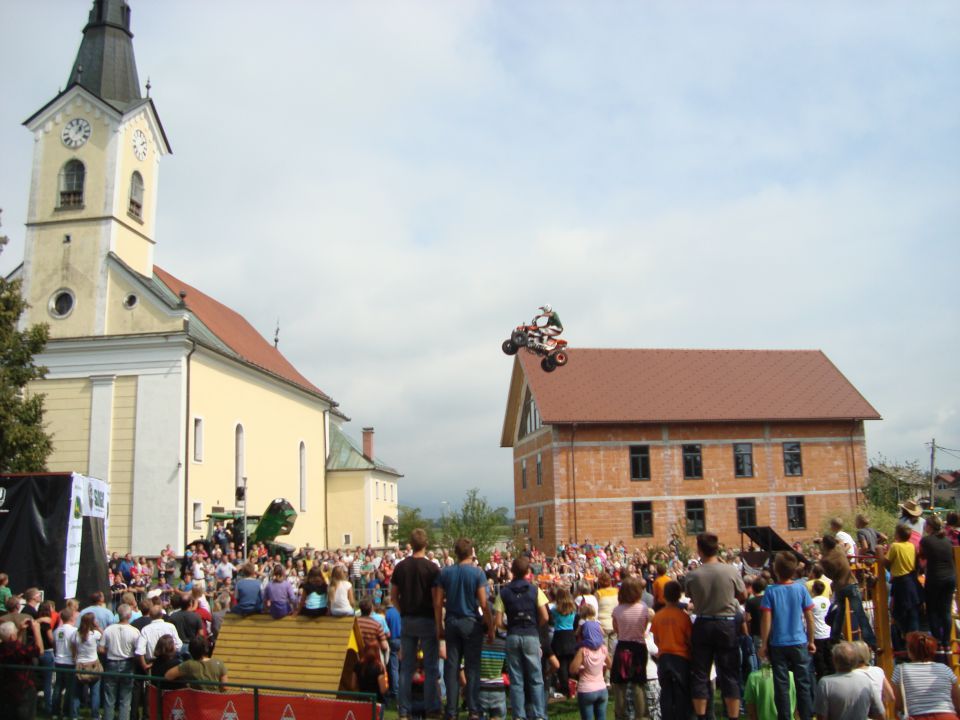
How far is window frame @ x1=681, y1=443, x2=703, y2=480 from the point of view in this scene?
1433 inches

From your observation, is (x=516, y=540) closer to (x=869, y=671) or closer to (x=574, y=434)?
(x=574, y=434)

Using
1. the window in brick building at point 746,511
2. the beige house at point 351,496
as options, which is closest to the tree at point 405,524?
the beige house at point 351,496

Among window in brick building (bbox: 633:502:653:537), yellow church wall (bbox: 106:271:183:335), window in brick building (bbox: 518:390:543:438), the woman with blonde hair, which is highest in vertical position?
yellow church wall (bbox: 106:271:183:335)

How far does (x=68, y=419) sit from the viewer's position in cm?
2958

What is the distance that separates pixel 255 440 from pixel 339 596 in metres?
26.6

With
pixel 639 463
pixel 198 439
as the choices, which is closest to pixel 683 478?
pixel 639 463

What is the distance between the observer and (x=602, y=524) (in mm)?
35500

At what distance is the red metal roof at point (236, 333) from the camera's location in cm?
3672

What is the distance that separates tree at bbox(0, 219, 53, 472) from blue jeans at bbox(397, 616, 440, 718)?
57.1 feet

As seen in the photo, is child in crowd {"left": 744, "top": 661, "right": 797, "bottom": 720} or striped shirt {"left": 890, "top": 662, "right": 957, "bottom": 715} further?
child in crowd {"left": 744, "top": 661, "right": 797, "bottom": 720}

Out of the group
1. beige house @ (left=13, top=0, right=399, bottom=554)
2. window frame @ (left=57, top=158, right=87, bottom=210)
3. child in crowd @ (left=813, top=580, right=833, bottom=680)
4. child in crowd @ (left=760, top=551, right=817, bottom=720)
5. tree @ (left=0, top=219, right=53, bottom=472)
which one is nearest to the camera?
child in crowd @ (left=760, top=551, right=817, bottom=720)

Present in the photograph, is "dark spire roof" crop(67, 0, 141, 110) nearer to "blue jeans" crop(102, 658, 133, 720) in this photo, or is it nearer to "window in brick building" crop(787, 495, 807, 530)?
"blue jeans" crop(102, 658, 133, 720)

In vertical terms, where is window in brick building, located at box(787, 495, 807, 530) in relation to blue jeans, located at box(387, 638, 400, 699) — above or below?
above

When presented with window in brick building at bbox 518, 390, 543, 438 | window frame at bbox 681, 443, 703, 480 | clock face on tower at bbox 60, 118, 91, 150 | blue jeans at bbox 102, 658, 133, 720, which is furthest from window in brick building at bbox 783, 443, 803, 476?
blue jeans at bbox 102, 658, 133, 720
